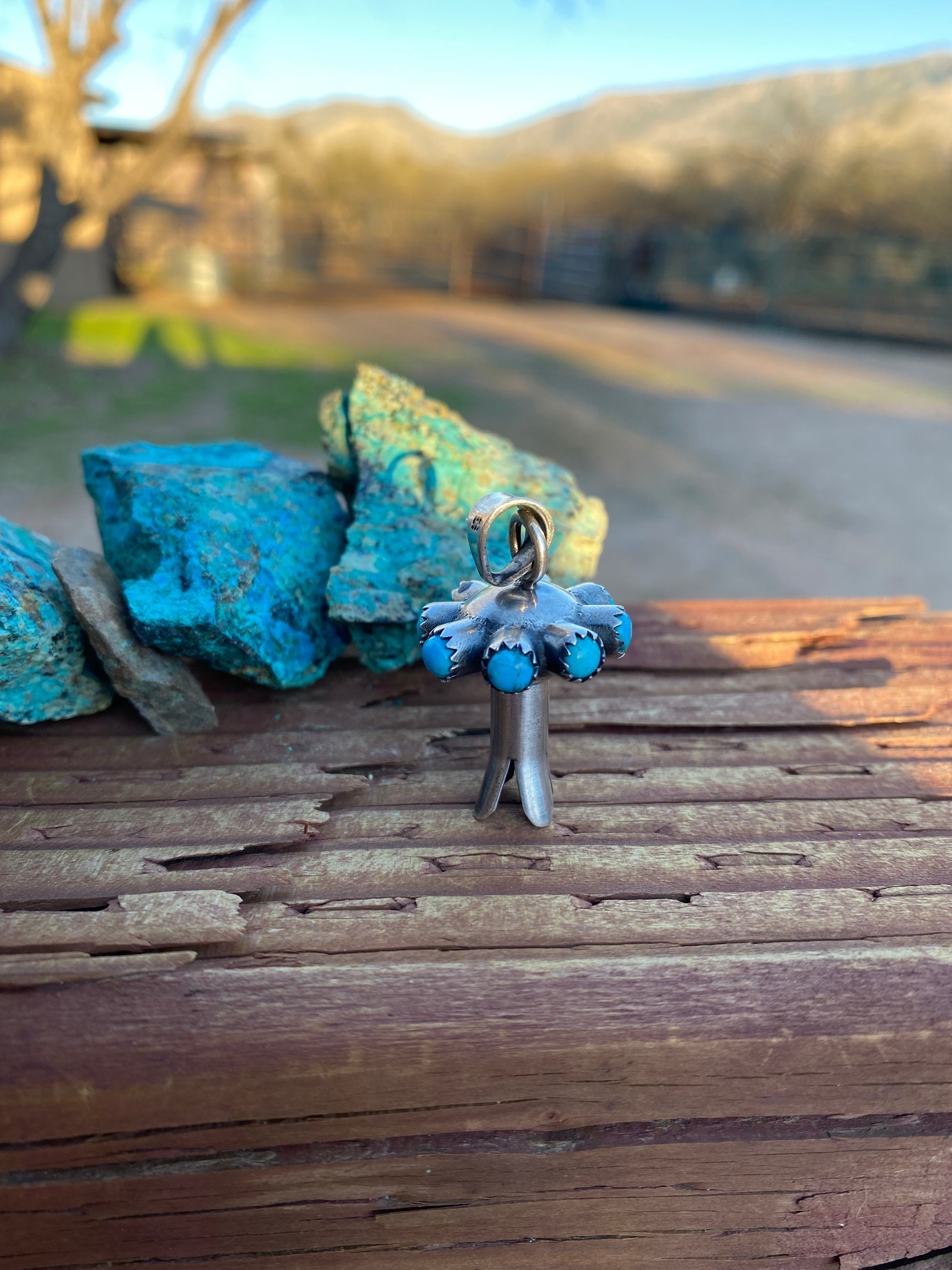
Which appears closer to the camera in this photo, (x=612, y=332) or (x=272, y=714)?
(x=272, y=714)

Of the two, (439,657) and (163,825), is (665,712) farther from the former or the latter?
(163,825)

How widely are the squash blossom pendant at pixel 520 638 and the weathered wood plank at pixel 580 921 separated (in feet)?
0.65

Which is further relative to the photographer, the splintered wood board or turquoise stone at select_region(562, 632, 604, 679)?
turquoise stone at select_region(562, 632, 604, 679)

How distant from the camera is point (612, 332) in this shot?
1141 centimetres

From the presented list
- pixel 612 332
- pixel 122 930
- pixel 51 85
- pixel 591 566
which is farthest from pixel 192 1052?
A: pixel 612 332

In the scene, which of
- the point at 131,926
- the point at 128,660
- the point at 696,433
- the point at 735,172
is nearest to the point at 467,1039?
the point at 131,926

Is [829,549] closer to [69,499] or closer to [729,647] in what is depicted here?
[729,647]

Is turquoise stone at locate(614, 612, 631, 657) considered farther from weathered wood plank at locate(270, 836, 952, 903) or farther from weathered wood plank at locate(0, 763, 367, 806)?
weathered wood plank at locate(0, 763, 367, 806)

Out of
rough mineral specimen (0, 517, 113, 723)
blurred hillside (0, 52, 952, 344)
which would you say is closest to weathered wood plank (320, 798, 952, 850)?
rough mineral specimen (0, 517, 113, 723)

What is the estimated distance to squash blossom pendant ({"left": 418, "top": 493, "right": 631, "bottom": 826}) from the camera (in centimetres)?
123

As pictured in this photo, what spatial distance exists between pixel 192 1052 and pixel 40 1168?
0.25m

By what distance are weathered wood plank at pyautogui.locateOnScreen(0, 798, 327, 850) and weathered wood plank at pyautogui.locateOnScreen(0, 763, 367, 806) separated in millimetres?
21

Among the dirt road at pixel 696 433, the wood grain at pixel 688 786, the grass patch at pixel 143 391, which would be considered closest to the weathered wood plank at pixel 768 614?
the wood grain at pixel 688 786

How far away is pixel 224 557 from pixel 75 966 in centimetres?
77
